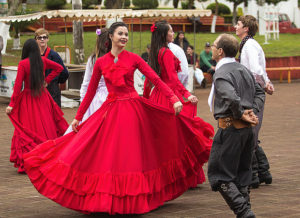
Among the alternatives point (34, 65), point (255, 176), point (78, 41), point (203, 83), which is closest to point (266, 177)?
point (255, 176)

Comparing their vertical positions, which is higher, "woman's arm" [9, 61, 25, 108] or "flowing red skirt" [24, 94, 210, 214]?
"woman's arm" [9, 61, 25, 108]

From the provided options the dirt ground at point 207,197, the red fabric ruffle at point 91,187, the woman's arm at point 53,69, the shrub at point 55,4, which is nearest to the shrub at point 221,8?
the shrub at point 55,4

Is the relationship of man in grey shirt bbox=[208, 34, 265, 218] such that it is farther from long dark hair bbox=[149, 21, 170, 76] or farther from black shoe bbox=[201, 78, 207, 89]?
black shoe bbox=[201, 78, 207, 89]

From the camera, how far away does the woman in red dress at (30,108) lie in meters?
8.87

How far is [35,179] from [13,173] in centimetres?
267

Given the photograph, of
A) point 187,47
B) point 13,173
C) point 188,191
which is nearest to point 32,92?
point 13,173

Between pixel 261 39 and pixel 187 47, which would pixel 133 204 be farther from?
pixel 261 39

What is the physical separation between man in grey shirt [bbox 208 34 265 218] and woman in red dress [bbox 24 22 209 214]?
0.65m

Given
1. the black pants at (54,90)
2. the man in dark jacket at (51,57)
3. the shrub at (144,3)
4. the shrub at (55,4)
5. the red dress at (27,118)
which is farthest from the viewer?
the shrub at (144,3)

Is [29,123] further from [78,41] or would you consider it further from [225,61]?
[78,41]

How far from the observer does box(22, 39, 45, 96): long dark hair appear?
8867 mm

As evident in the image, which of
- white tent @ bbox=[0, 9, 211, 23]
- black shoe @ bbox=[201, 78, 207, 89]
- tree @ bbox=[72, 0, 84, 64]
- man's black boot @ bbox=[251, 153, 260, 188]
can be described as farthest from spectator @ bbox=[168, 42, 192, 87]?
tree @ bbox=[72, 0, 84, 64]

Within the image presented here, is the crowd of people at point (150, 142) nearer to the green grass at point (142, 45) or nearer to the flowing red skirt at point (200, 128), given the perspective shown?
the flowing red skirt at point (200, 128)

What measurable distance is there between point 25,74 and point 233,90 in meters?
4.09
